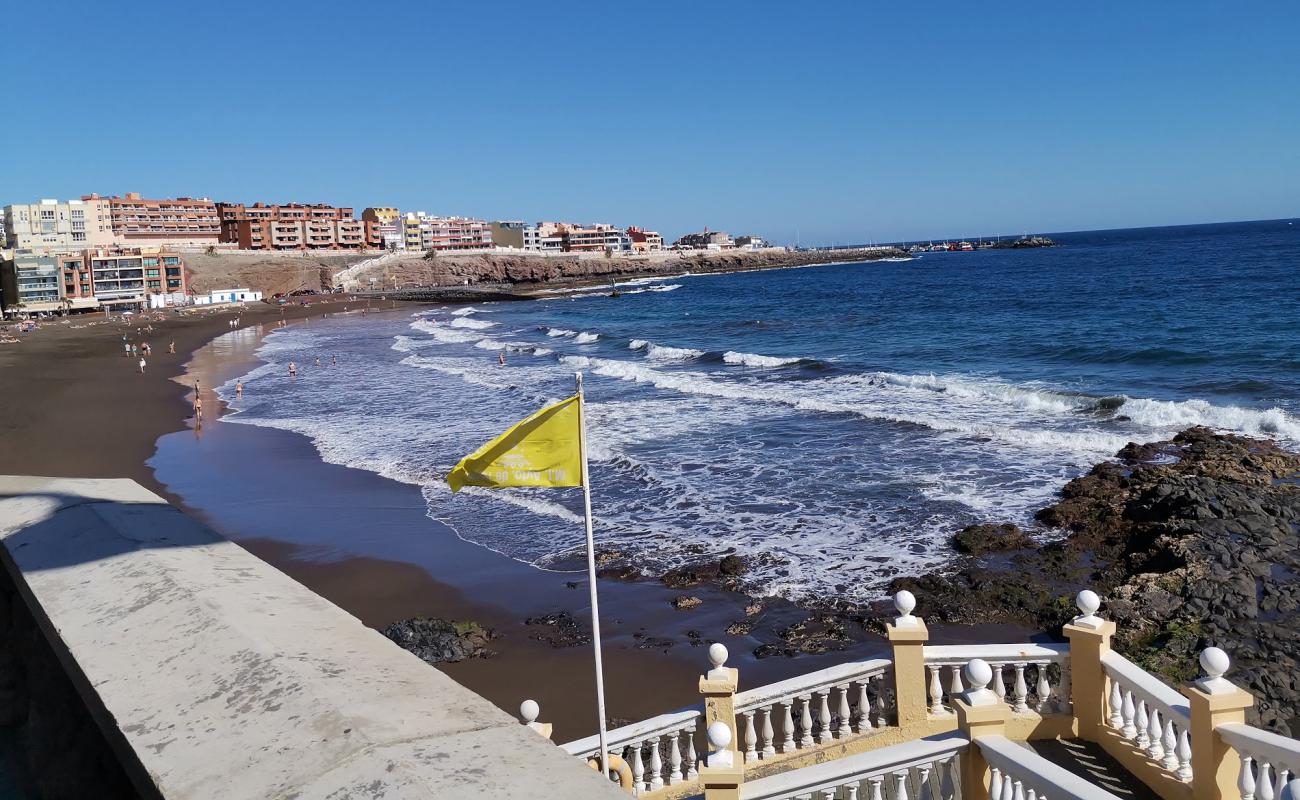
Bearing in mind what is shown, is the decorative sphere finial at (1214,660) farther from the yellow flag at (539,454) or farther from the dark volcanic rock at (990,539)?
the dark volcanic rock at (990,539)

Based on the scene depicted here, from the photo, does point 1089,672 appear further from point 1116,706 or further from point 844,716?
point 844,716

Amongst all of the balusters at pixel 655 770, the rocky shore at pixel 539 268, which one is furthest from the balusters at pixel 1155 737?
the rocky shore at pixel 539 268

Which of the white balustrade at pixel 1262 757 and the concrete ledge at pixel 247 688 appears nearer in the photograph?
the concrete ledge at pixel 247 688

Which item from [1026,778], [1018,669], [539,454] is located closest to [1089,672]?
[1018,669]

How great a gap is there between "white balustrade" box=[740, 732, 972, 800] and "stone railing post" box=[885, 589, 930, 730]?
1435 mm

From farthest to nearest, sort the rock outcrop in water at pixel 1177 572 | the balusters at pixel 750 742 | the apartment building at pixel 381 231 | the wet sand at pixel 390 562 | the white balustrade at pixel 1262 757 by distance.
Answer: the apartment building at pixel 381 231 < the wet sand at pixel 390 562 < the rock outcrop in water at pixel 1177 572 < the balusters at pixel 750 742 < the white balustrade at pixel 1262 757

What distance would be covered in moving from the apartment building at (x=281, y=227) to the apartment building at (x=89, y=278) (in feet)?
88.7

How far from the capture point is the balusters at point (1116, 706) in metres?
5.69

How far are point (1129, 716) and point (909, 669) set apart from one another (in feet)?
4.20

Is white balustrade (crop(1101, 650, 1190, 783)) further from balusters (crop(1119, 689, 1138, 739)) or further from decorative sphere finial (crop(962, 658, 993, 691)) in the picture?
decorative sphere finial (crop(962, 658, 993, 691))

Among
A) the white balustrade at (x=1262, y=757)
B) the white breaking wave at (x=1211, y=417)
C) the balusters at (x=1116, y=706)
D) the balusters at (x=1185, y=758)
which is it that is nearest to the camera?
the white balustrade at (x=1262, y=757)

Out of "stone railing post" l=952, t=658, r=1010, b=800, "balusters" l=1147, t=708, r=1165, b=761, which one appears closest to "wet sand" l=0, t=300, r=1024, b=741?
"balusters" l=1147, t=708, r=1165, b=761

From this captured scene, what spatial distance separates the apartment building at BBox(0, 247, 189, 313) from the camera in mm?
80938

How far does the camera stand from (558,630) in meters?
11.2
